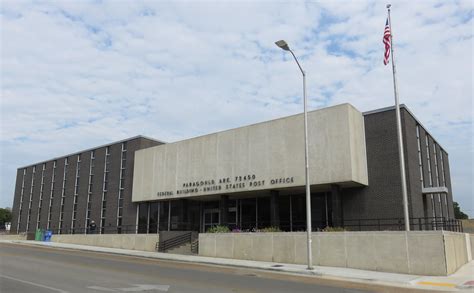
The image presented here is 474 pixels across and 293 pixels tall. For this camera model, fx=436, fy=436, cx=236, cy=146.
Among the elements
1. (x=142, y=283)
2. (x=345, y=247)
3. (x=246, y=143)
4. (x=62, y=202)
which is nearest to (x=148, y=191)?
(x=246, y=143)

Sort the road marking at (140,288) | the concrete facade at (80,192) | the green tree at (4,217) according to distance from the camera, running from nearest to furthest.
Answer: the road marking at (140,288), the concrete facade at (80,192), the green tree at (4,217)

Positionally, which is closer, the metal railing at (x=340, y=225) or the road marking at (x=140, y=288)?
the road marking at (x=140, y=288)

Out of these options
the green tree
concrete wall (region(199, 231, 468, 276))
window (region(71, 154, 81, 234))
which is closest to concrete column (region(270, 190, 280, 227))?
concrete wall (region(199, 231, 468, 276))

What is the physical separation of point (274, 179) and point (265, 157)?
1717 mm

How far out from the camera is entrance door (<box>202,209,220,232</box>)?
3619 centimetres

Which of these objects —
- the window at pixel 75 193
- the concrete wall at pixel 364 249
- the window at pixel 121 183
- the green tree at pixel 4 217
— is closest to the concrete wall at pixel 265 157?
the window at pixel 121 183

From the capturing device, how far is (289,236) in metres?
23.2

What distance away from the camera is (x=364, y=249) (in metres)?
20.5

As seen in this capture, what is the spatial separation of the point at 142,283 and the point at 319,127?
16.5 m

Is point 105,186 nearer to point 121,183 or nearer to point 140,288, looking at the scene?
point 121,183

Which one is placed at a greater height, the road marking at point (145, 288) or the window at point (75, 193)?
the window at point (75, 193)

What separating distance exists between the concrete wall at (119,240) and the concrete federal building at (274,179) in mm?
2637

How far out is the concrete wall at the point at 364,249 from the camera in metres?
18.7

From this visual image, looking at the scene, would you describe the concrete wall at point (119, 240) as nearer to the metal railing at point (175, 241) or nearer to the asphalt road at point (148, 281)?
the metal railing at point (175, 241)
